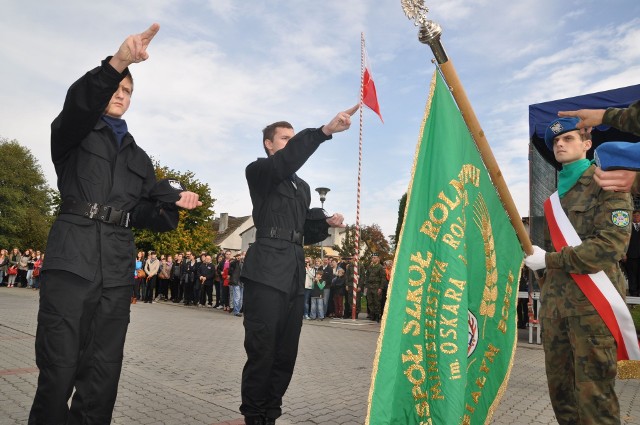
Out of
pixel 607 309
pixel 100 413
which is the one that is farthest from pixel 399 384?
pixel 100 413

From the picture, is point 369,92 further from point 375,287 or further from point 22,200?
point 22,200

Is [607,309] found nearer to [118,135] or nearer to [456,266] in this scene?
[456,266]

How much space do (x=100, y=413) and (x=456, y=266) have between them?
2110mm

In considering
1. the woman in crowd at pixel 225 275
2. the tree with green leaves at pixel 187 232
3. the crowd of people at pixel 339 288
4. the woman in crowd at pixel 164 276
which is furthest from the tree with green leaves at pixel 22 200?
→ the crowd of people at pixel 339 288

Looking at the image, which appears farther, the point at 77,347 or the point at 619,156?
the point at 77,347

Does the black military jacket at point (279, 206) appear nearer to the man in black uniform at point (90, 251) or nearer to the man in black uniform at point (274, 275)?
the man in black uniform at point (274, 275)

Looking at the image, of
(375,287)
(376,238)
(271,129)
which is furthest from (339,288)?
(376,238)

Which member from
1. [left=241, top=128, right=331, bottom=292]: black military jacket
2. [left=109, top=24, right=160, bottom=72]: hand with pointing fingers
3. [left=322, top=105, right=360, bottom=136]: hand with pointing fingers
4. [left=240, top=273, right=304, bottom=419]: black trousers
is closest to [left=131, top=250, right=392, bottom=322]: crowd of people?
[left=241, top=128, right=331, bottom=292]: black military jacket

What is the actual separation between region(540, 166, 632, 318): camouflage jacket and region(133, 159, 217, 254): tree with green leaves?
3540 cm

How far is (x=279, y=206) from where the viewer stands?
13.2 feet

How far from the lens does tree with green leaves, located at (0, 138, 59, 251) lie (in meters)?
51.1

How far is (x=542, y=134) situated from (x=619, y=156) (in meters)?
8.60

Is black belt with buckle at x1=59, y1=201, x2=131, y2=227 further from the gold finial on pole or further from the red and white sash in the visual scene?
the red and white sash

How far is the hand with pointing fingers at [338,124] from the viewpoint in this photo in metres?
3.71
